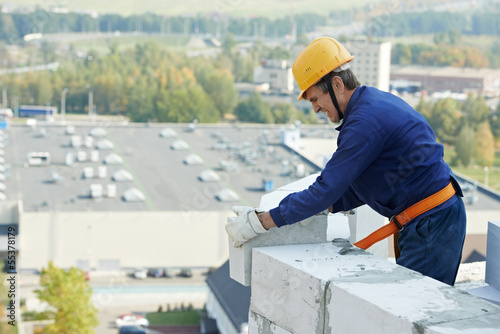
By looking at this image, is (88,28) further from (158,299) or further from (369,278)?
(369,278)

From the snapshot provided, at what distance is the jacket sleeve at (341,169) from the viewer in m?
2.84

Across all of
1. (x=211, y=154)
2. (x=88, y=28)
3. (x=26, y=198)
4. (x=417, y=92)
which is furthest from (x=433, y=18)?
(x=26, y=198)

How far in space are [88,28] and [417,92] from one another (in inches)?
1994

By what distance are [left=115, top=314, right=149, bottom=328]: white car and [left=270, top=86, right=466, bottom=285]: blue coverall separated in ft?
58.8

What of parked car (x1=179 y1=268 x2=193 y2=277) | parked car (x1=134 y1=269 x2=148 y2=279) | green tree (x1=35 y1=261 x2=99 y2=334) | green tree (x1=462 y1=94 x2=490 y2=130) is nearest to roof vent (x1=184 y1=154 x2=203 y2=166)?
parked car (x1=179 y1=268 x2=193 y2=277)

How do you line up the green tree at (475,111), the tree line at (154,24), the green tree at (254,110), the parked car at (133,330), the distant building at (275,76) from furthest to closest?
1. the tree line at (154,24)
2. the distant building at (275,76)
3. the green tree at (254,110)
4. the green tree at (475,111)
5. the parked car at (133,330)

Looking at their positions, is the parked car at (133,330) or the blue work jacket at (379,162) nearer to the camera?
the blue work jacket at (379,162)

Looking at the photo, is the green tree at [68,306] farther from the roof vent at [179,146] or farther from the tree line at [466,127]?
the tree line at [466,127]

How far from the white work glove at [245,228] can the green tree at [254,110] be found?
218 feet

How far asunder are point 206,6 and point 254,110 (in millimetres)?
65336

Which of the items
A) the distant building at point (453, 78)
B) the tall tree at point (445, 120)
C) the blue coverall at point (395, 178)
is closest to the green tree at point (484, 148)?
the tall tree at point (445, 120)

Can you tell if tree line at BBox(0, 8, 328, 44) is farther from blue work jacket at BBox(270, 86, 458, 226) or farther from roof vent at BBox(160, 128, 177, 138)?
blue work jacket at BBox(270, 86, 458, 226)

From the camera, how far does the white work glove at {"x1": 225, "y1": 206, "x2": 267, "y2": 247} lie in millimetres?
2973

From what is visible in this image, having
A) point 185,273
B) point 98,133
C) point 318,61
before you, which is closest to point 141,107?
point 98,133
